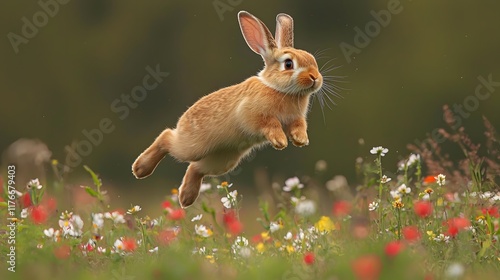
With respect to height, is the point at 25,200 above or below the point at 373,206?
above

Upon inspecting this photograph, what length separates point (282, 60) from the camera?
457cm

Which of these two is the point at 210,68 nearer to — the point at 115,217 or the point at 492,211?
the point at 115,217

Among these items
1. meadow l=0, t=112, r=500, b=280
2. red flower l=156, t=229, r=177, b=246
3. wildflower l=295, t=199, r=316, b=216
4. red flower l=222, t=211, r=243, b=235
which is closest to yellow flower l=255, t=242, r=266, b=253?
meadow l=0, t=112, r=500, b=280

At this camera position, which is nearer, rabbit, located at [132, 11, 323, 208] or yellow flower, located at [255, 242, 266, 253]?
rabbit, located at [132, 11, 323, 208]

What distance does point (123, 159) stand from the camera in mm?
13242

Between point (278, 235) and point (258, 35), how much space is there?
57.9 inches

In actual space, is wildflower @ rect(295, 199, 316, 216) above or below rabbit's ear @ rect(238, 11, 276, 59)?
below

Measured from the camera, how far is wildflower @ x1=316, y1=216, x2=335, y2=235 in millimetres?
5366

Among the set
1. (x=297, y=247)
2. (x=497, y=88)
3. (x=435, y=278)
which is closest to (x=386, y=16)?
(x=497, y=88)

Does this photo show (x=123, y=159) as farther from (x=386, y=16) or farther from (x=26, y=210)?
(x=26, y=210)

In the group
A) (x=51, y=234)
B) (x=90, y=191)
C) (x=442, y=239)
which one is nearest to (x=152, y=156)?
(x=90, y=191)

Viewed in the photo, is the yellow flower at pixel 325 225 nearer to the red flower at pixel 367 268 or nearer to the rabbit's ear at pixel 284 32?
the rabbit's ear at pixel 284 32

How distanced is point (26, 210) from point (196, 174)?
39.2 inches

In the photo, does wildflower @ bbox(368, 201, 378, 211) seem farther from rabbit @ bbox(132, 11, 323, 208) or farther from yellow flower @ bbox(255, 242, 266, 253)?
rabbit @ bbox(132, 11, 323, 208)
